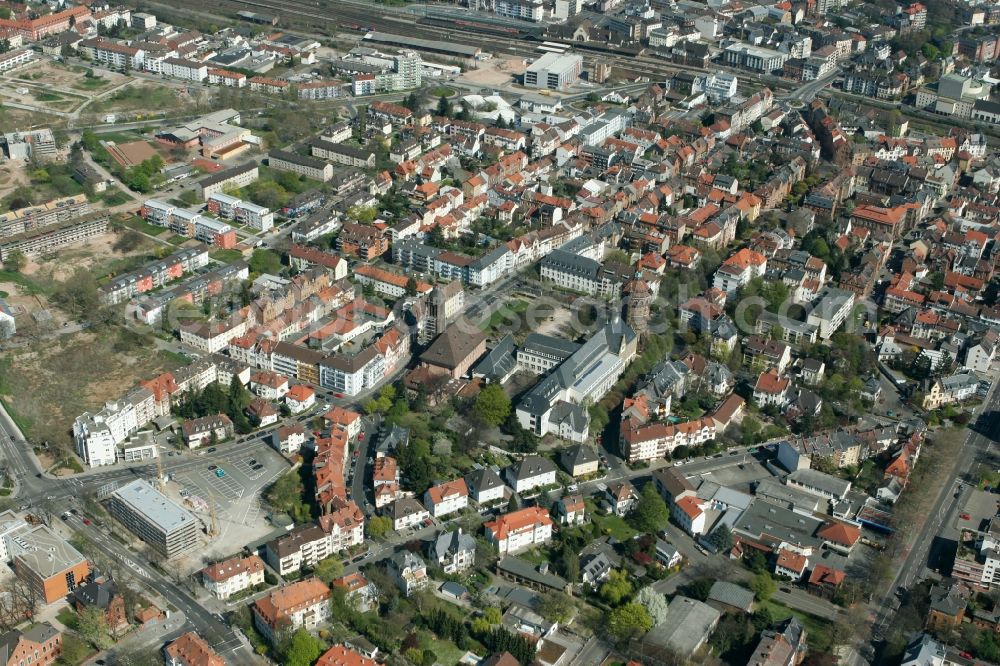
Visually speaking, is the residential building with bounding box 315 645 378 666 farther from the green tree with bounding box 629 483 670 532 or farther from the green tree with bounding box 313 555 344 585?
the green tree with bounding box 629 483 670 532

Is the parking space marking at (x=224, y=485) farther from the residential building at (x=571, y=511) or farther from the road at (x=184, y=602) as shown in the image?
the residential building at (x=571, y=511)

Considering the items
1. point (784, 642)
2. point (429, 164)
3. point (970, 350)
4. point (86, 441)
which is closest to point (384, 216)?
point (429, 164)

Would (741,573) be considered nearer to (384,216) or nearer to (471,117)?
(384,216)

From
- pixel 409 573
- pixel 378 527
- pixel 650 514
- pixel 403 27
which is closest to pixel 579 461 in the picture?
pixel 650 514

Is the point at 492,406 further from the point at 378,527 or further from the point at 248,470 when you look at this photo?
the point at 248,470

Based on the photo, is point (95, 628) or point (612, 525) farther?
point (612, 525)

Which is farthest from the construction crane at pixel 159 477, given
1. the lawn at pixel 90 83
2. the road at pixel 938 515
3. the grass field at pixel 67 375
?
the lawn at pixel 90 83

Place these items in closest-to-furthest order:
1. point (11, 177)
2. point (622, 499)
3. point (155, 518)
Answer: point (155, 518)
point (622, 499)
point (11, 177)

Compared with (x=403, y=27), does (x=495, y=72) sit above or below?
below
